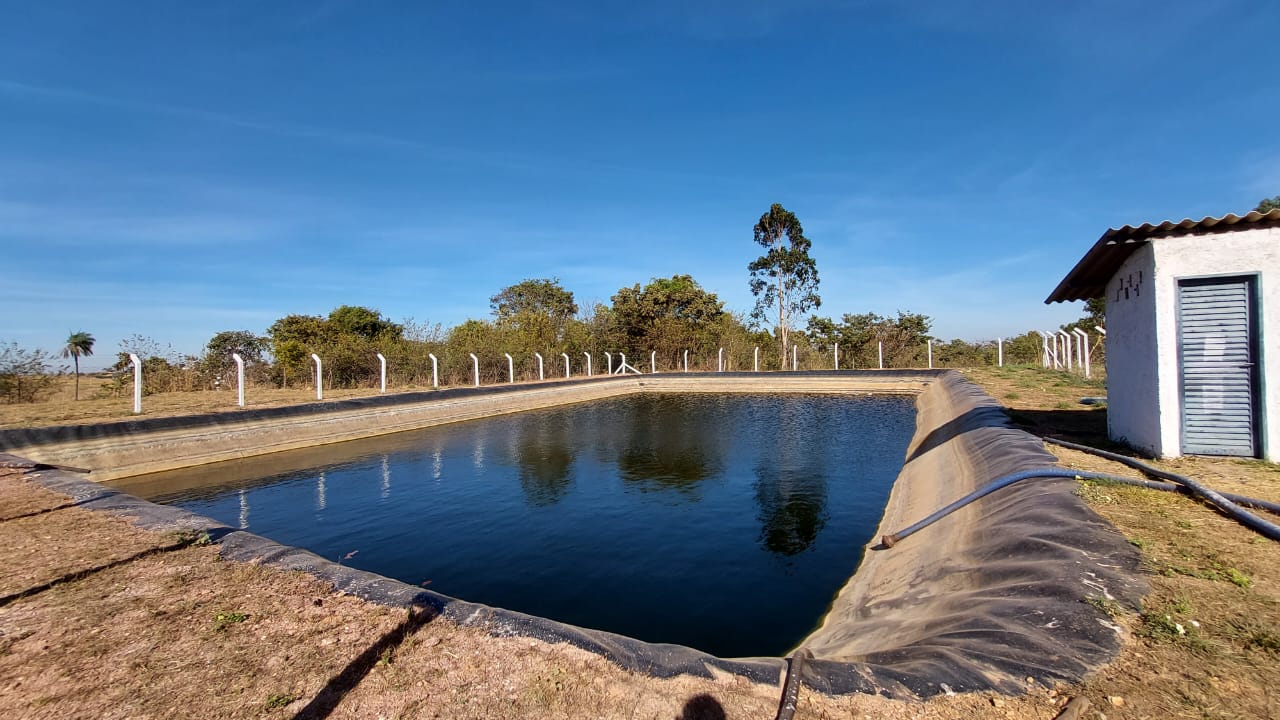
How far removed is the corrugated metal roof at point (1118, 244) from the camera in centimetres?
438

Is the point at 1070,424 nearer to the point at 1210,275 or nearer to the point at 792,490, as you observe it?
the point at 1210,275

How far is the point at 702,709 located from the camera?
1.97 meters

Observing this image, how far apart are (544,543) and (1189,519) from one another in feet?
15.4

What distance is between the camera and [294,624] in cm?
263

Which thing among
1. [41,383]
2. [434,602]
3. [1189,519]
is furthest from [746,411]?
[41,383]

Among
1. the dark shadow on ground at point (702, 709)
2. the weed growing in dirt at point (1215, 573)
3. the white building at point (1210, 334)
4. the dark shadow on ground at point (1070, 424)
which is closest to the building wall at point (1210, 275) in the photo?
the white building at point (1210, 334)

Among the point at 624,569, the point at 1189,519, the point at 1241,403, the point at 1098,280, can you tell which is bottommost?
the point at 624,569

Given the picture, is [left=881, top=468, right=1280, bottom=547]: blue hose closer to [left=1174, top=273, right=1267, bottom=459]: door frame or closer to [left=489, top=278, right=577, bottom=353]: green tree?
[left=1174, top=273, right=1267, bottom=459]: door frame

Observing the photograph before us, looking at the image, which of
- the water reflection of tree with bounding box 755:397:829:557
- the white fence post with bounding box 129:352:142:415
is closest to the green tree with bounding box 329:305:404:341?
the white fence post with bounding box 129:352:142:415

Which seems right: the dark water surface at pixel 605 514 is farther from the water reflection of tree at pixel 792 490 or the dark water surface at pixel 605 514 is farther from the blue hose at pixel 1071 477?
the blue hose at pixel 1071 477

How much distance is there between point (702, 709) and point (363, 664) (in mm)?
1408

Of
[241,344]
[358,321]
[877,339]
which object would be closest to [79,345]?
[241,344]

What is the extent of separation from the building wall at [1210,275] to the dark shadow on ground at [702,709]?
497 cm

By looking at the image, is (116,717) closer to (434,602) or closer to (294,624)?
(294,624)
